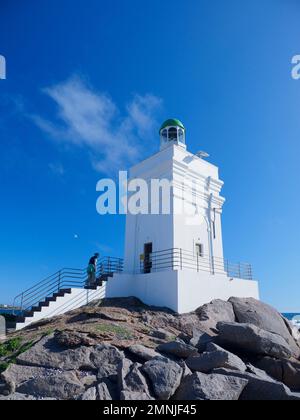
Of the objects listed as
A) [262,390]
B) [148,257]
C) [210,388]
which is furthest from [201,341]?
[148,257]

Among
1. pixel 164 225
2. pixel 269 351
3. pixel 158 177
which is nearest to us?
pixel 269 351

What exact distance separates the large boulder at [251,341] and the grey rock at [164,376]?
2.87 metres

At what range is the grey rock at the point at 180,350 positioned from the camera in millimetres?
8398

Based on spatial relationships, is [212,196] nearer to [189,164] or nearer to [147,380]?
[189,164]

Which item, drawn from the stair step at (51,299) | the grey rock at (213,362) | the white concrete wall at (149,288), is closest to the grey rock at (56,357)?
the grey rock at (213,362)

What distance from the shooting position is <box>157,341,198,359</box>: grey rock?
8.40 m

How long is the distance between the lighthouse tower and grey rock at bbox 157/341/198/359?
4.86 meters

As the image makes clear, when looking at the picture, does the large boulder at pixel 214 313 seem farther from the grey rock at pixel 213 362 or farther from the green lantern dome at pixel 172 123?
the green lantern dome at pixel 172 123

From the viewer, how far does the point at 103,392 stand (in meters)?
6.45

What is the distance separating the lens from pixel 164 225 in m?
16.4

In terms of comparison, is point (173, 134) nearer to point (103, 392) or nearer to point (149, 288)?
point (149, 288)

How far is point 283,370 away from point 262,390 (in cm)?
220
